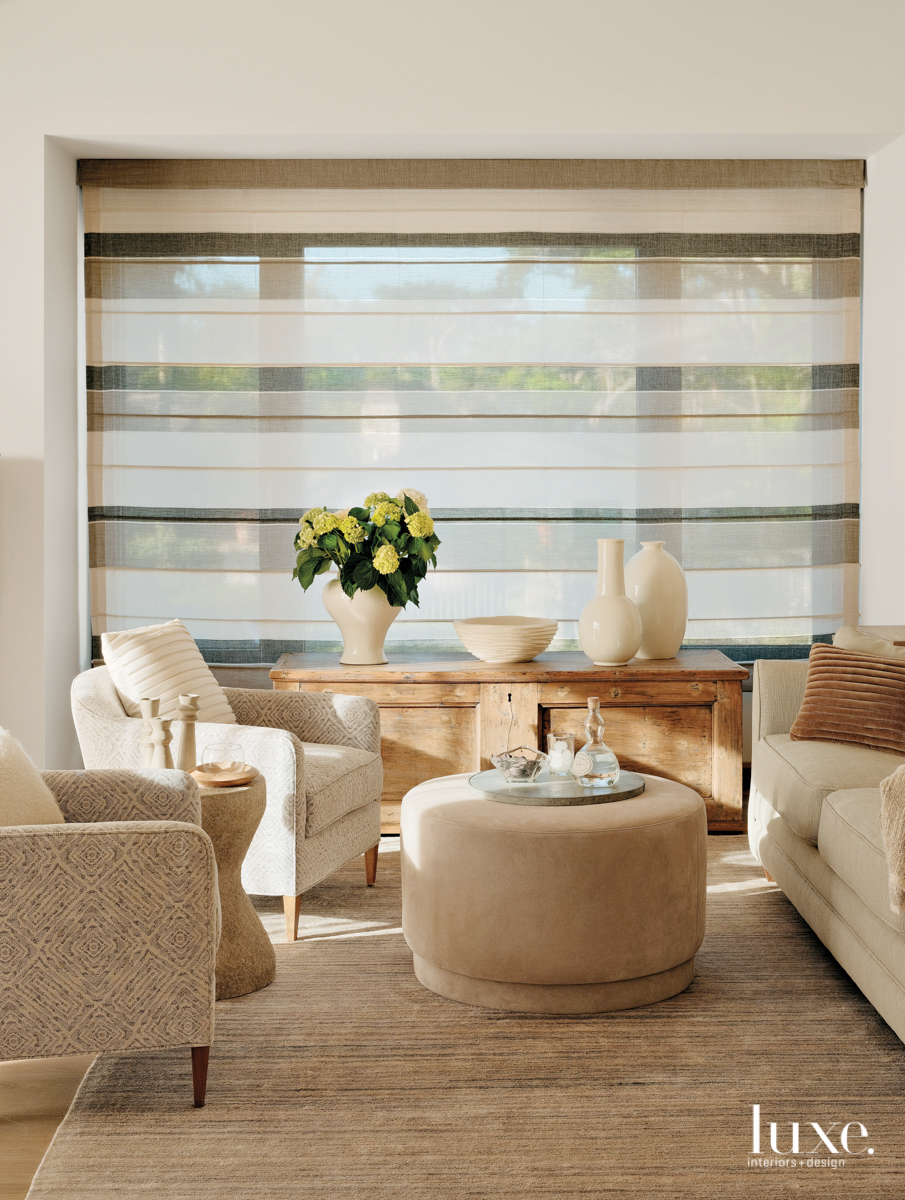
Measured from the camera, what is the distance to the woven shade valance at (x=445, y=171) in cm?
423

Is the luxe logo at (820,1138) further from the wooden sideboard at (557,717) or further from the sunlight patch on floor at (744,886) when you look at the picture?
the wooden sideboard at (557,717)

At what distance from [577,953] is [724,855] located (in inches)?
58.3

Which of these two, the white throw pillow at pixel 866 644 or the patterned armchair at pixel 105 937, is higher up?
the white throw pillow at pixel 866 644

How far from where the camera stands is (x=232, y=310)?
14.1 feet

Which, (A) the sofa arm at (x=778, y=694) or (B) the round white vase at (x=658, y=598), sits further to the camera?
(B) the round white vase at (x=658, y=598)

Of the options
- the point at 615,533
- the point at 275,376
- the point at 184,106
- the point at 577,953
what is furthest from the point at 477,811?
the point at 184,106

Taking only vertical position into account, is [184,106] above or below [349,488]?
above

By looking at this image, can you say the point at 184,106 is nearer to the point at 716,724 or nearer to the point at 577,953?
the point at 716,724

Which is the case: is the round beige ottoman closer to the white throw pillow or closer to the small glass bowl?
the small glass bowl

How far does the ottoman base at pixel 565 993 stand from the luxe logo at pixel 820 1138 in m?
0.47

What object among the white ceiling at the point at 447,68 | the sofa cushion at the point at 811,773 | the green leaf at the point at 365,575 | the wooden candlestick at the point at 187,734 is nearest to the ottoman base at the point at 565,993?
the sofa cushion at the point at 811,773

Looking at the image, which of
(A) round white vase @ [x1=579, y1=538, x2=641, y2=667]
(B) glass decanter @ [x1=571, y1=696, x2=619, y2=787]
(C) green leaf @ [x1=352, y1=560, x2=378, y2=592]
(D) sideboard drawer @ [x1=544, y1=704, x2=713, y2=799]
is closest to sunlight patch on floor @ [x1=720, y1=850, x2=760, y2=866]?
(D) sideboard drawer @ [x1=544, y1=704, x2=713, y2=799]

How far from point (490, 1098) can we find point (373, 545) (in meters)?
2.17

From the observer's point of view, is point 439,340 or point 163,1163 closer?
point 163,1163
